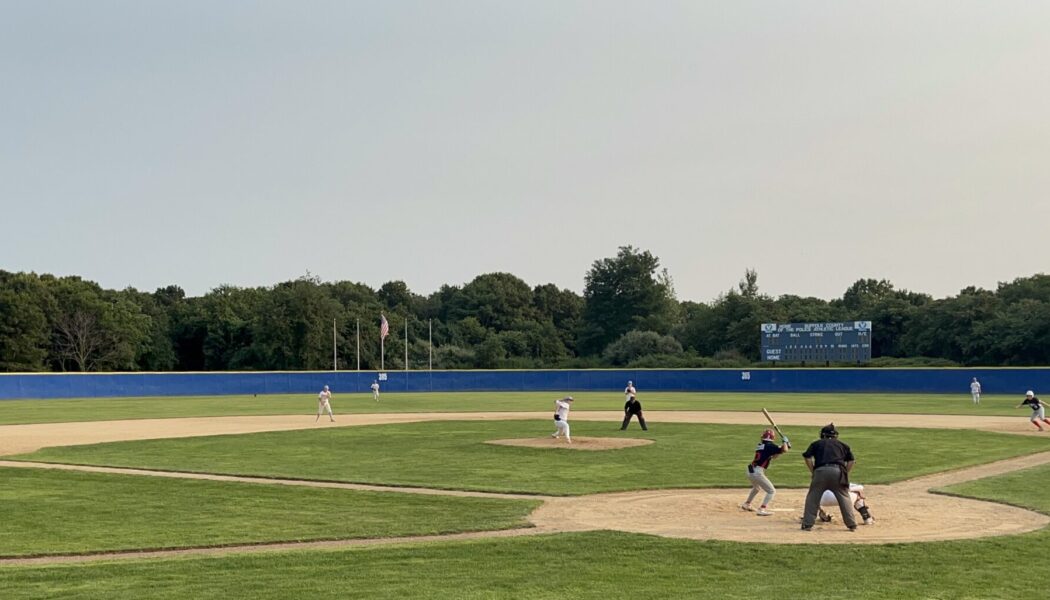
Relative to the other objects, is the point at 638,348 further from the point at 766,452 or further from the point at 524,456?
the point at 766,452

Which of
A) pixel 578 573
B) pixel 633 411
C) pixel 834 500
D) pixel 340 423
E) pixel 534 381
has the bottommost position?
pixel 578 573

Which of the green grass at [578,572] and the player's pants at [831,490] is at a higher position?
the player's pants at [831,490]

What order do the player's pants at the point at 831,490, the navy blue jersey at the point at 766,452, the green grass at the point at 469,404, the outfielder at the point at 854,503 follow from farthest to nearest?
1. the green grass at the point at 469,404
2. the navy blue jersey at the point at 766,452
3. the outfielder at the point at 854,503
4. the player's pants at the point at 831,490

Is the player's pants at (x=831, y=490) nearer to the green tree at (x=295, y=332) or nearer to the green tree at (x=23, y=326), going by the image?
the green tree at (x=295, y=332)

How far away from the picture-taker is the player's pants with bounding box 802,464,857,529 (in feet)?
55.5

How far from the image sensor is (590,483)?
2408 centimetres

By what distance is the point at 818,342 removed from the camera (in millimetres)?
82500

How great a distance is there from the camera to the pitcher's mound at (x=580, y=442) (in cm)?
3300

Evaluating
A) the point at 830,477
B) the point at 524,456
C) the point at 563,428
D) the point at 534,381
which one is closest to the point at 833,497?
the point at 830,477

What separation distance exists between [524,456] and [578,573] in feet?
54.7

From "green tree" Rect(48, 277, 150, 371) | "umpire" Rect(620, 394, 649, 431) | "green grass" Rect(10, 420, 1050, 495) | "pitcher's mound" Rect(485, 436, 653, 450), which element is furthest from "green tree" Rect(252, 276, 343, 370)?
"pitcher's mound" Rect(485, 436, 653, 450)

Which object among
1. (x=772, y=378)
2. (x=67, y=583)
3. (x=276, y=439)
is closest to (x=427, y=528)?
(x=67, y=583)

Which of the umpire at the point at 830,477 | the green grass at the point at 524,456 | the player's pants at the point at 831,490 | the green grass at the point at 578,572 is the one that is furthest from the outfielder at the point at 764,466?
the green grass at the point at 524,456

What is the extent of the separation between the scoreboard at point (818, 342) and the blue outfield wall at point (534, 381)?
1.25 meters
